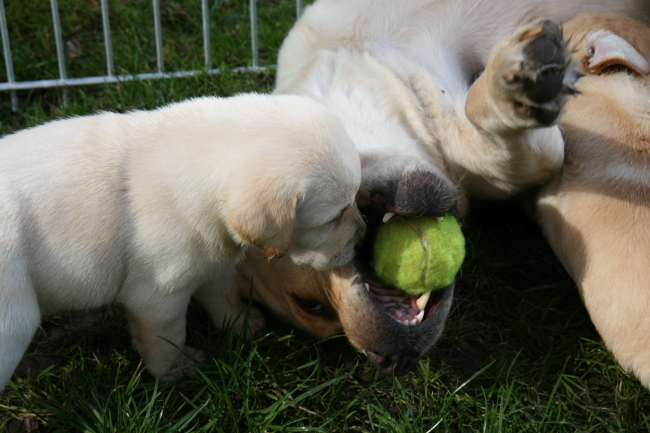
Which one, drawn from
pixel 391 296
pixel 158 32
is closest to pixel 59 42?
pixel 158 32

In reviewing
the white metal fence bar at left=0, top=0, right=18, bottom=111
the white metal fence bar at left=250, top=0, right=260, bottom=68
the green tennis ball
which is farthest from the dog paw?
the white metal fence bar at left=0, top=0, right=18, bottom=111

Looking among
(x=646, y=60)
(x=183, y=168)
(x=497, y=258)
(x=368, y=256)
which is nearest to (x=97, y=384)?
(x=183, y=168)

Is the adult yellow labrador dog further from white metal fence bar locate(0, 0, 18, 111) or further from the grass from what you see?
white metal fence bar locate(0, 0, 18, 111)

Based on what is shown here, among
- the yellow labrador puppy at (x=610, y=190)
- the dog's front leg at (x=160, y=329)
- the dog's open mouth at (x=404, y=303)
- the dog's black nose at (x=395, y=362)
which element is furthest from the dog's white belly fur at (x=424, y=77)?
the dog's front leg at (x=160, y=329)

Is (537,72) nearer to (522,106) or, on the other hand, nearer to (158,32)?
(522,106)

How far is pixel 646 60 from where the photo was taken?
10.2 ft

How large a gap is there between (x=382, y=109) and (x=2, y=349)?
1.85m

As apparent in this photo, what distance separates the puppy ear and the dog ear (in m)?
1.77

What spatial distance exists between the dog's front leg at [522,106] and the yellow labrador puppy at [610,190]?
0.51 ft

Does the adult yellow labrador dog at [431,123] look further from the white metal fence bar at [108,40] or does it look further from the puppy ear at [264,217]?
the white metal fence bar at [108,40]

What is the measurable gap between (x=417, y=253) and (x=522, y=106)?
0.64m

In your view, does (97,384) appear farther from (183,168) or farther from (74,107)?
(74,107)

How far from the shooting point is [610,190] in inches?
111

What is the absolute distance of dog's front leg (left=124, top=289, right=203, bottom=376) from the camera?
2.54 m
